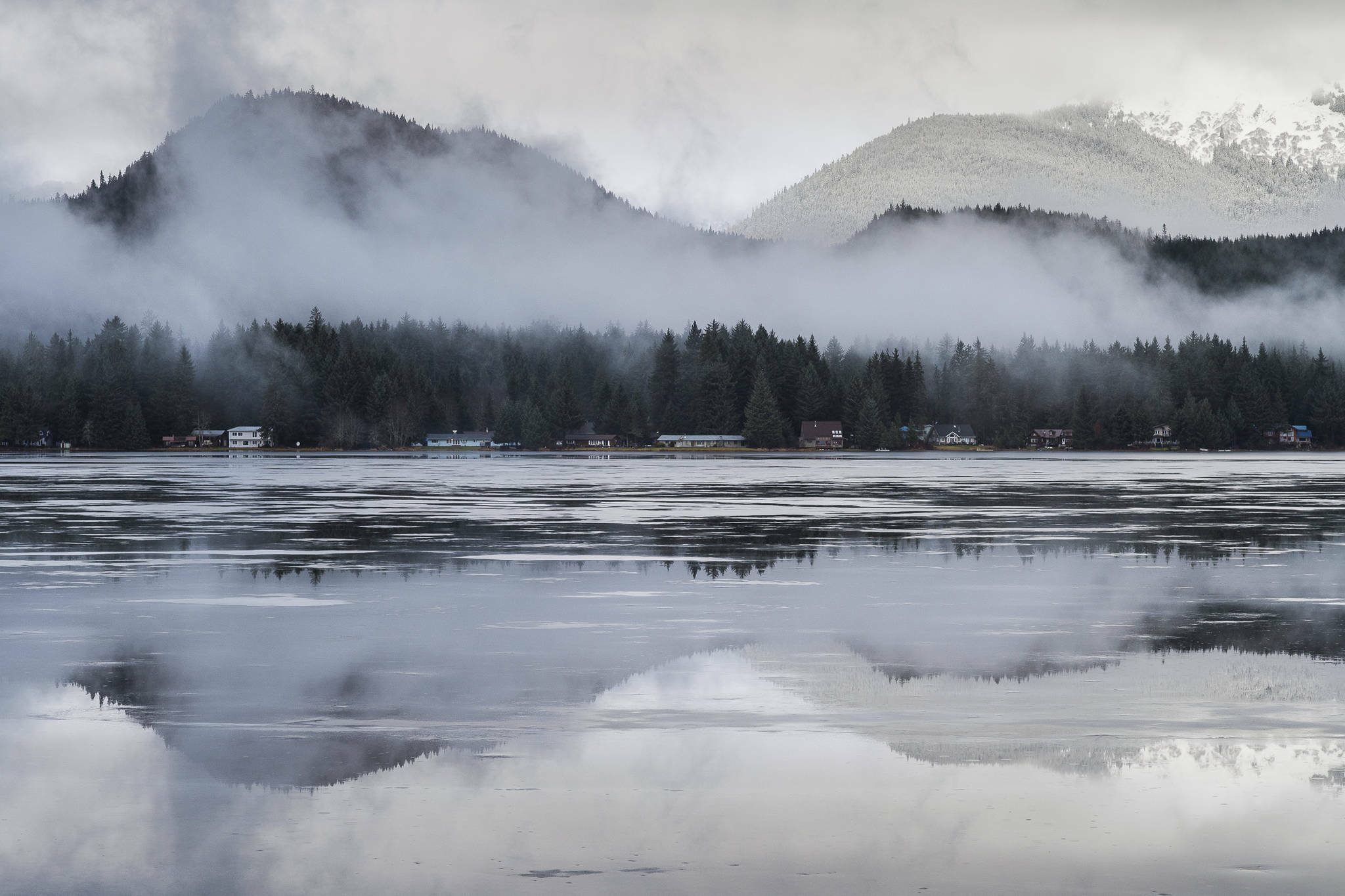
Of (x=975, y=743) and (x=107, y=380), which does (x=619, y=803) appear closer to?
(x=975, y=743)

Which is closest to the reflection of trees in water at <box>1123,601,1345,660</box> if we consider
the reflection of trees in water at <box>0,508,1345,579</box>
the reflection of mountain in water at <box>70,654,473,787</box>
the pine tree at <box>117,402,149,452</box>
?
the reflection of trees in water at <box>0,508,1345,579</box>

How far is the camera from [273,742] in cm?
1252

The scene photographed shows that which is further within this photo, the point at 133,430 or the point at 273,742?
the point at 133,430

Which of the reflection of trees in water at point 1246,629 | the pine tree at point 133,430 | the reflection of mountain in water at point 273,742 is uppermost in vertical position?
the pine tree at point 133,430

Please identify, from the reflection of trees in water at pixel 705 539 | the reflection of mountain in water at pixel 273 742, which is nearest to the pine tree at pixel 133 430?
the reflection of trees in water at pixel 705 539

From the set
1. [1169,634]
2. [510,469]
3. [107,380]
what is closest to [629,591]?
[1169,634]

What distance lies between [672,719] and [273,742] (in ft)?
12.3

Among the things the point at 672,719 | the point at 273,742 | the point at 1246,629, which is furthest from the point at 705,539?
the point at 273,742

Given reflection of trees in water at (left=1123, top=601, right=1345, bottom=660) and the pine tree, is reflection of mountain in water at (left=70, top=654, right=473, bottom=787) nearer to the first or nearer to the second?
reflection of trees in water at (left=1123, top=601, right=1345, bottom=660)

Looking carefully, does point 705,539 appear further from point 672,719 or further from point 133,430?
point 133,430

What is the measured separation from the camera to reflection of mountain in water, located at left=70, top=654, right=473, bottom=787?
11469mm

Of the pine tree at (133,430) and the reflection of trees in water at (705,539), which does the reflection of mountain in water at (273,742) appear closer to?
the reflection of trees in water at (705,539)

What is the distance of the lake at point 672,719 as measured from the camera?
9.42m

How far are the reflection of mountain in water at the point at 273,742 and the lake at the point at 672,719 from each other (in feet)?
0.18
